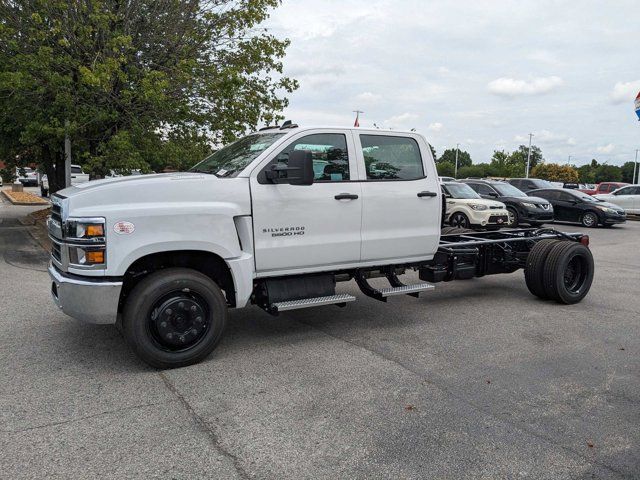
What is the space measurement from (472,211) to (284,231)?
1215cm

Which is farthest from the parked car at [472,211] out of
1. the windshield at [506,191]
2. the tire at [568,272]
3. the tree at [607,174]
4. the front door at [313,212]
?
the tree at [607,174]

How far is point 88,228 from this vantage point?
14.3 feet

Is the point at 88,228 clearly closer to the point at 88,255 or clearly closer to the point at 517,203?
the point at 88,255

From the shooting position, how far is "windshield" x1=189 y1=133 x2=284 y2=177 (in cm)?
526

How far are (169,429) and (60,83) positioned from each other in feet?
29.1

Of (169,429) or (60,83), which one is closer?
(169,429)

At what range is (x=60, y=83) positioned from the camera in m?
10.3

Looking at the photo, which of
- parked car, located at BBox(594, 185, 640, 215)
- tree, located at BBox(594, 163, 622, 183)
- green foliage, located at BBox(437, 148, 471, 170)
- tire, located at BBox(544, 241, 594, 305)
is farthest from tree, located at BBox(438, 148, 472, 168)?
tire, located at BBox(544, 241, 594, 305)

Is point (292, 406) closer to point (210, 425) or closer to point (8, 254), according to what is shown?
point (210, 425)

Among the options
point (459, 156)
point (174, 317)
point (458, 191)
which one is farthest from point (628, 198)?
point (459, 156)

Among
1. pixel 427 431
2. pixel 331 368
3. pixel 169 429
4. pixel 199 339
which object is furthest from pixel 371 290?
pixel 169 429

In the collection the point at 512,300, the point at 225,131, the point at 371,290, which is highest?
the point at 225,131

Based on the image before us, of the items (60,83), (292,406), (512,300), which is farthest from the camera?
(60,83)

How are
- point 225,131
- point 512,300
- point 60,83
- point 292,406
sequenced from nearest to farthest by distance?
point 292,406 → point 512,300 → point 60,83 → point 225,131
